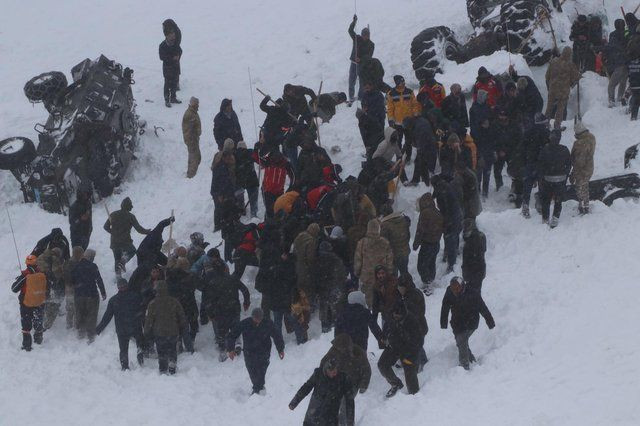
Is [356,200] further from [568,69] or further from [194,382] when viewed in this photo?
[568,69]

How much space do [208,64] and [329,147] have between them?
5751 mm

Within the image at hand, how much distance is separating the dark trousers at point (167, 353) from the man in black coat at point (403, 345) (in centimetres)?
334

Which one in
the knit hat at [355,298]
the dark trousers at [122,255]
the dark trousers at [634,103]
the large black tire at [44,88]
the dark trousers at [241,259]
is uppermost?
the large black tire at [44,88]

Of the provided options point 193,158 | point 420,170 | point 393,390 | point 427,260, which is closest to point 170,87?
point 193,158

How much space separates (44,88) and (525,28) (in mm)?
9933

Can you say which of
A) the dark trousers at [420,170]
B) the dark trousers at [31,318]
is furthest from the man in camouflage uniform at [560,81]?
the dark trousers at [31,318]

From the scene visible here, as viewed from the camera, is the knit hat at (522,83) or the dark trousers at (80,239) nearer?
the dark trousers at (80,239)

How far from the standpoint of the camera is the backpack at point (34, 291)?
45.7 ft

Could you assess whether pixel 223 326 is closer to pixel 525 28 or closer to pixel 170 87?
pixel 170 87

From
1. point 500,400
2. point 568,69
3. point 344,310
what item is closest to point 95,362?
point 344,310

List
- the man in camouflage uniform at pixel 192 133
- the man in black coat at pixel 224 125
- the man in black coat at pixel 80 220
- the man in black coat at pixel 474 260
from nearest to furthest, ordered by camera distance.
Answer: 1. the man in black coat at pixel 474 260
2. the man in black coat at pixel 80 220
3. the man in black coat at pixel 224 125
4. the man in camouflage uniform at pixel 192 133

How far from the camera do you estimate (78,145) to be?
679 inches

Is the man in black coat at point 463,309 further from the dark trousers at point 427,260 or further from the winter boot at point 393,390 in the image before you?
the dark trousers at point 427,260

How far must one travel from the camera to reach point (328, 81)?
21.1m
